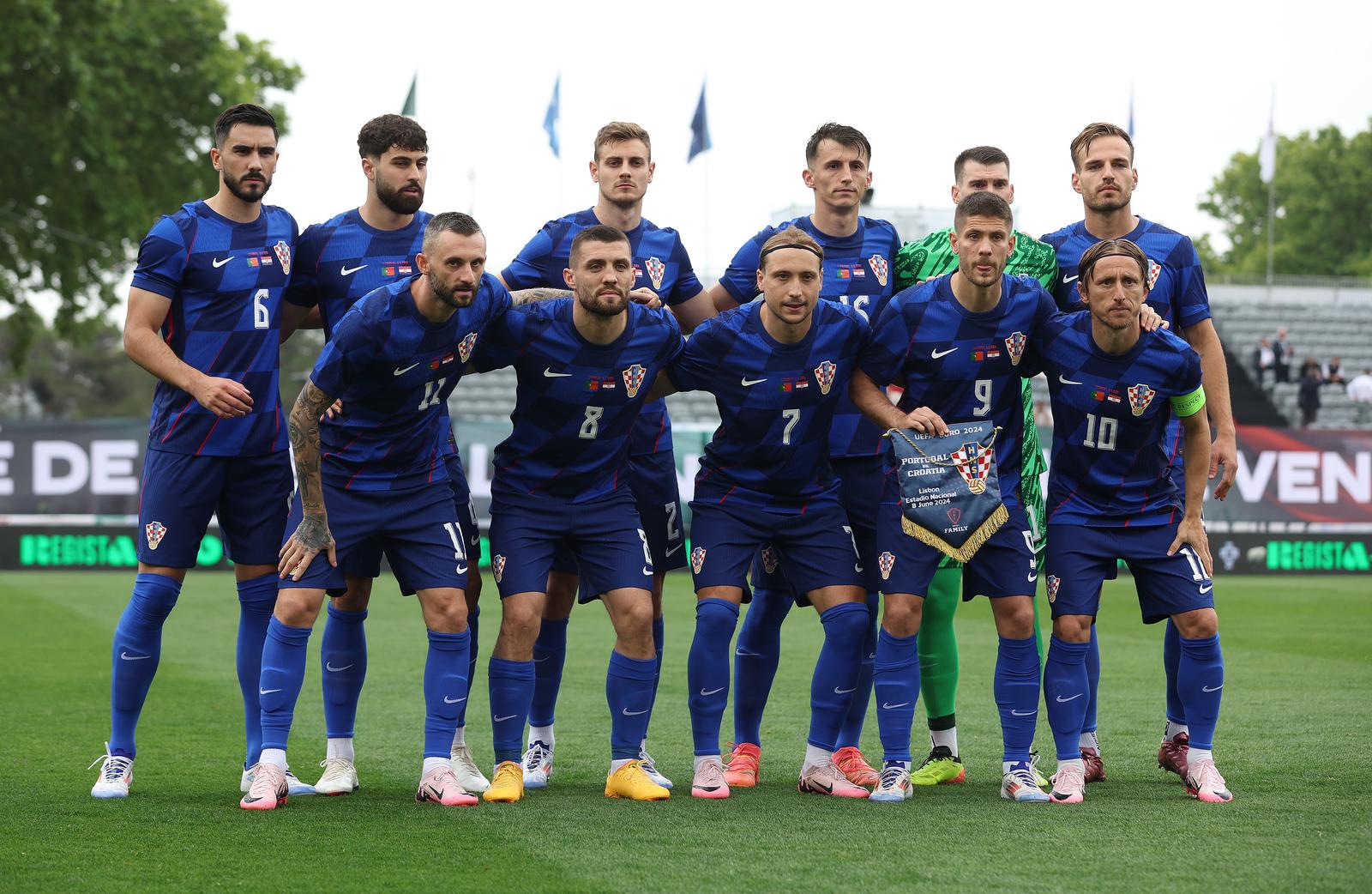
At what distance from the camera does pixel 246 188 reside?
5.81 meters

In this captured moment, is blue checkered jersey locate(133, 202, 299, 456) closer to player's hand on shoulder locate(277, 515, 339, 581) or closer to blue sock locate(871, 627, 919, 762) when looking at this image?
player's hand on shoulder locate(277, 515, 339, 581)

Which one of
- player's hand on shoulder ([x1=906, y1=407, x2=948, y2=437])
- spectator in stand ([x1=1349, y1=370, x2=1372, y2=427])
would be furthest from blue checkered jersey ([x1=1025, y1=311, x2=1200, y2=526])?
spectator in stand ([x1=1349, y1=370, x2=1372, y2=427])

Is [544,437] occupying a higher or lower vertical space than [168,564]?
higher

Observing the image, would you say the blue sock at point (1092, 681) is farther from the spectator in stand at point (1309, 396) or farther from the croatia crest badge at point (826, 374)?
the spectator in stand at point (1309, 396)

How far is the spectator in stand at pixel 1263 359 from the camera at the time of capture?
29.6 meters

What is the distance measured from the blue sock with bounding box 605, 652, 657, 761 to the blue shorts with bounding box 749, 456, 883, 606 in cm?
70

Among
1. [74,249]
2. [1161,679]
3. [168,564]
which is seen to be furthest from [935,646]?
[74,249]

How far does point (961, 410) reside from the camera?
5883 mm

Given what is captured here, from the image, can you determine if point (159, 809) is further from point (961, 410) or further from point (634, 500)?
point (961, 410)

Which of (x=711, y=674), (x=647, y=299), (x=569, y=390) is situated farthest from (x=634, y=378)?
(x=711, y=674)

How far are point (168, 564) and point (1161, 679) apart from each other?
6122 millimetres

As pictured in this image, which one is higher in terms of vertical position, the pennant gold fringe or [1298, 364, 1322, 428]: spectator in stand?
[1298, 364, 1322, 428]: spectator in stand

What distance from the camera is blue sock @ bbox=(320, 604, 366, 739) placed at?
236 inches

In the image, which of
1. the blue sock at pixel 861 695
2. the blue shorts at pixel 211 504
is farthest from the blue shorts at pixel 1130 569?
the blue shorts at pixel 211 504
